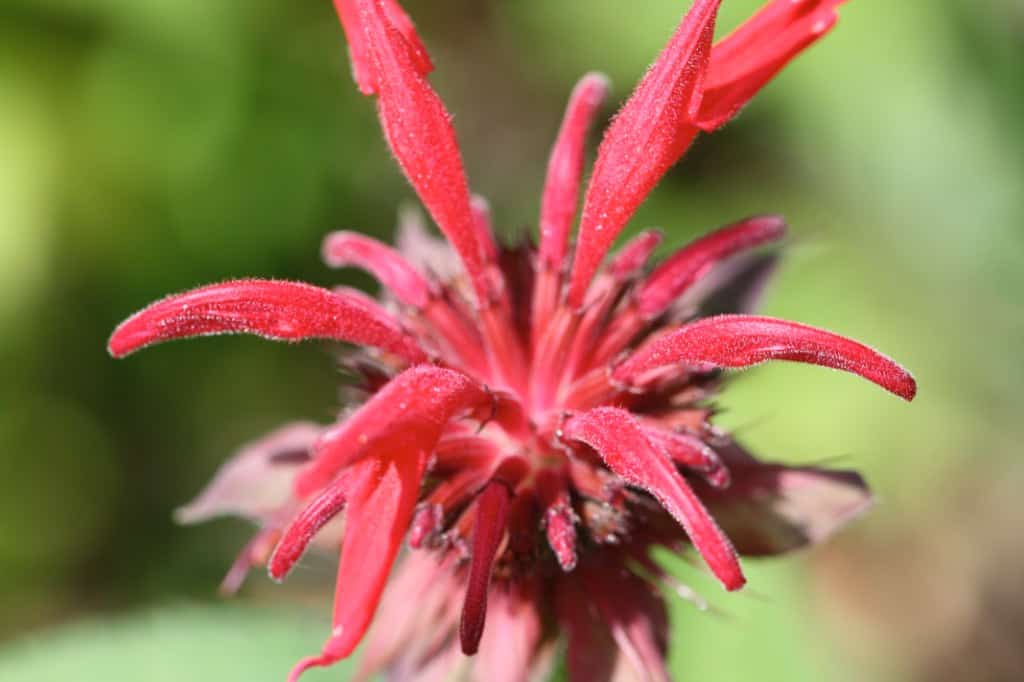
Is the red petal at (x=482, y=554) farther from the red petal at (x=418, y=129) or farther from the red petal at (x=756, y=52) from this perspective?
the red petal at (x=756, y=52)

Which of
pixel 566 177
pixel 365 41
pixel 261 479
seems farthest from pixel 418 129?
pixel 261 479

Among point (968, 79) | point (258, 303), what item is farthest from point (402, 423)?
point (968, 79)

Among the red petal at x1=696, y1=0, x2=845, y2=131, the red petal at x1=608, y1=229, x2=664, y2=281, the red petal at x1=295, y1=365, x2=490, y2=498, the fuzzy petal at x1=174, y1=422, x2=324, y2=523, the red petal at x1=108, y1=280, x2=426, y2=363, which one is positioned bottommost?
the red petal at x1=295, y1=365, x2=490, y2=498

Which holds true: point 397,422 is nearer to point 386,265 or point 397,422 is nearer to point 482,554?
point 482,554

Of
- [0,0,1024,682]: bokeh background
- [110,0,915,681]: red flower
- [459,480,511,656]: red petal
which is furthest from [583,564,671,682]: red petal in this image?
[0,0,1024,682]: bokeh background

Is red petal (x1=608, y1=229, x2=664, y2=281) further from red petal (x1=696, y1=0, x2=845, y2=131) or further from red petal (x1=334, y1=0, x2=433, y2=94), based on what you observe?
red petal (x1=334, y1=0, x2=433, y2=94)

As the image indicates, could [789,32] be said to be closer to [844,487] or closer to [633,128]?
[633,128]

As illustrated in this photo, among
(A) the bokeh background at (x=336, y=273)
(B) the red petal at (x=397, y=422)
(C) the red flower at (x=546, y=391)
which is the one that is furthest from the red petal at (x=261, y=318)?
(A) the bokeh background at (x=336, y=273)
